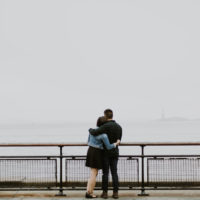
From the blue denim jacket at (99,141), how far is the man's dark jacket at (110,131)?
9 cm

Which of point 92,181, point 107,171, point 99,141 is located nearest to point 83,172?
point 92,181

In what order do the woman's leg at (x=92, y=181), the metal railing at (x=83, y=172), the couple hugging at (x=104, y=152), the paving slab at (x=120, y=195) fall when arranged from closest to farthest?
the couple hugging at (x=104, y=152) → the woman's leg at (x=92, y=181) → the paving slab at (x=120, y=195) → the metal railing at (x=83, y=172)

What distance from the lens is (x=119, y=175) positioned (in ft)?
23.9

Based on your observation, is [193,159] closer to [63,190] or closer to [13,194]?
[63,190]

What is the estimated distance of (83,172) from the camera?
7297mm

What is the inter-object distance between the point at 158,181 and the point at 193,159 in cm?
79

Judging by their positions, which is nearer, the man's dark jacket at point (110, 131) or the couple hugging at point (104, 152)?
the man's dark jacket at point (110, 131)

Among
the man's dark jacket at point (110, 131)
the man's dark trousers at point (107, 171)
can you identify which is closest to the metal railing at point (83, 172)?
the man's dark trousers at point (107, 171)

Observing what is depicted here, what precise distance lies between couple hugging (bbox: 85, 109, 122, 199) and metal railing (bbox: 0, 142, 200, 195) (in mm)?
400

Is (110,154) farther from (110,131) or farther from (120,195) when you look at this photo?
(120,195)

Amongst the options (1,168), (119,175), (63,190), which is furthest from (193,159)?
(1,168)

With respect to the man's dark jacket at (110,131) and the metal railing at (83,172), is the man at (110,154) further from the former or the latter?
the metal railing at (83,172)

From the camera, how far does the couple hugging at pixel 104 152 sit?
6.73 metres

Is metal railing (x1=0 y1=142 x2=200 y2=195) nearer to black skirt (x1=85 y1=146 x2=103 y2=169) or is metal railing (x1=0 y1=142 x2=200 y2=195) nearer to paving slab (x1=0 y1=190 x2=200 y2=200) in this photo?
paving slab (x1=0 y1=190 x2=200 y2=200)
